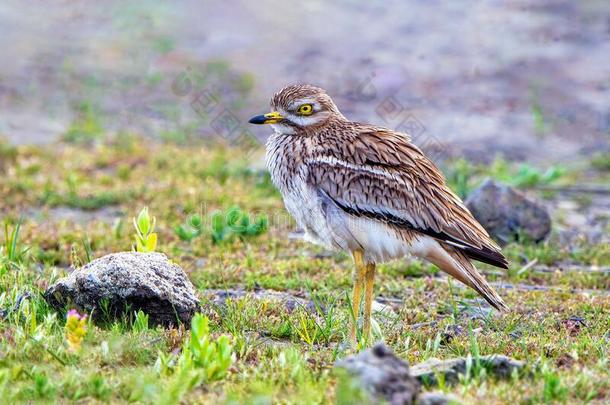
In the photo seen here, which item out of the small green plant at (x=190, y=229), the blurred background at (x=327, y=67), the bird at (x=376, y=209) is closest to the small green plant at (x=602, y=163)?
the blurred background at (x=327, y=67)

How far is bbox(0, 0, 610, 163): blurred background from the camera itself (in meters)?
13.3

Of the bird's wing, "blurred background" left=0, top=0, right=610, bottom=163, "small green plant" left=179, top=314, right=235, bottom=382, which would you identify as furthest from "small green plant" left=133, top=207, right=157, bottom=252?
"blurred background" left=0, top=0, right=610, bottom=163

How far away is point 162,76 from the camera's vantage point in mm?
15273

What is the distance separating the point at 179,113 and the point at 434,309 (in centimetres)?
767

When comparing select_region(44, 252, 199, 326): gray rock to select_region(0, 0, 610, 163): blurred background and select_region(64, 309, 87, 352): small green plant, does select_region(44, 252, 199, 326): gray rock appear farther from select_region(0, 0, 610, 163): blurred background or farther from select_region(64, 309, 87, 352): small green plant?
select_region(0, 0, 610, 163): blurred background

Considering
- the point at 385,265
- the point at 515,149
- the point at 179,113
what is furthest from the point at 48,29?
the point at 385,265

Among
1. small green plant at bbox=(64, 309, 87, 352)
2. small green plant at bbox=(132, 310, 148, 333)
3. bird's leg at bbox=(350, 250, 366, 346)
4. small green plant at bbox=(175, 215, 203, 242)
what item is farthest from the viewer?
small green plant at bbox=(175, 215, 203, 242)

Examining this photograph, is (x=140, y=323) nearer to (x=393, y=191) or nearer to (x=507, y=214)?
(x=393, y=191)

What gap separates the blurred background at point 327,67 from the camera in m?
13.3

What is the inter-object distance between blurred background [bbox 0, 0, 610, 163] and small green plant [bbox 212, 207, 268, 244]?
13.4 ft

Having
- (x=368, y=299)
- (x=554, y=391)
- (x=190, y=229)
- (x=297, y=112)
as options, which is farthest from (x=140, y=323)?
(x=190, y=229)

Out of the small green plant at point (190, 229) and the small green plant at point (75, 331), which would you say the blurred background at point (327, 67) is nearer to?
the small green plant at point (190, 229)

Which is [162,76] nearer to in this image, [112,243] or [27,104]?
[27,104]

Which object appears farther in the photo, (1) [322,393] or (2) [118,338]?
(2) [118,338]
